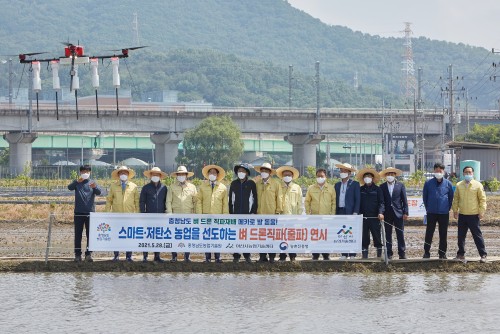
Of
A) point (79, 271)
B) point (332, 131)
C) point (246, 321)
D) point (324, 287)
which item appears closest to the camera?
point (246, 321)

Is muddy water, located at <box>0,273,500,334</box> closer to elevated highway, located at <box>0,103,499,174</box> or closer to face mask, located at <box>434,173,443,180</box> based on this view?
face mask, located at <box>434,173,443,180</box>

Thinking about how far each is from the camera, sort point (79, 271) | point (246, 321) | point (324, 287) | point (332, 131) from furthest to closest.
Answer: point (332, 131) < point (79, 271) < point (324, 287) < point (246, 321)

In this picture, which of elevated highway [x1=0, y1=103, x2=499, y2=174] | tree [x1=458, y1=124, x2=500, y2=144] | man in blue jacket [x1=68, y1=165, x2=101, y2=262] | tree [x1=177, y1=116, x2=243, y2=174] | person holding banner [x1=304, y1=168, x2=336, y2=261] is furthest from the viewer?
tree [x1=458, y1=124, x2=500, y2=144]

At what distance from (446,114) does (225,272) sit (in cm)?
9489

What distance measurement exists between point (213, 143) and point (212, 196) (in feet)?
287

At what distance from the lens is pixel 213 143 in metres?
111

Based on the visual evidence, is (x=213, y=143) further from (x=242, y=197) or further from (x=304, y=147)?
(x=242, y=197)

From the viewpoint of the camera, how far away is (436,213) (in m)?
23.9

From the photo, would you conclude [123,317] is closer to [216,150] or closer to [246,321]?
[246,321]

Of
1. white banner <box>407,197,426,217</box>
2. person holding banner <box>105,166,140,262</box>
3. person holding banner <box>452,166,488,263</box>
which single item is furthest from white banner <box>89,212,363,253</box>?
white banner <box>407,197,426,217</box>

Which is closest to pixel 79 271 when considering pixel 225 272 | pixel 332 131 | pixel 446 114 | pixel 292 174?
pixel 225 272

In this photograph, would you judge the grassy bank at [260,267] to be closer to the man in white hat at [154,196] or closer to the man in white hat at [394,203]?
the man in white hat at [154,196]

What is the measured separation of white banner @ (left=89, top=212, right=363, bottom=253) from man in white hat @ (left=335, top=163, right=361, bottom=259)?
26 centimetres

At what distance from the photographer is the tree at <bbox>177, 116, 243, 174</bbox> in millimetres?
110312
